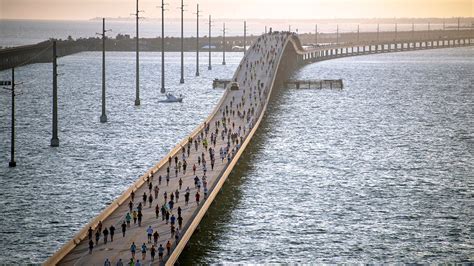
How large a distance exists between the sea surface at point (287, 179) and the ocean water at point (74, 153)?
127mm

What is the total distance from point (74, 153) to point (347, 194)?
26801 millimetres

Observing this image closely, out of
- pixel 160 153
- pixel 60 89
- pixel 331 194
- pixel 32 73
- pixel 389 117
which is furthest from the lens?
pixel 32 73

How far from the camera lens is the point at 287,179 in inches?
2943

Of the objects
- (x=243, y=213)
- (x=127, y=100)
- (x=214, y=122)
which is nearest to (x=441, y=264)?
(x=243, y=213)

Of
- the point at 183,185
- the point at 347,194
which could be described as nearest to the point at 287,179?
the point at 347,194

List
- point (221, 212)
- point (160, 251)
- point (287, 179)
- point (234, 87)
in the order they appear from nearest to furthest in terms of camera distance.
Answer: point (160, 251), point (221, 212), point (287, 179), point (234, 87)

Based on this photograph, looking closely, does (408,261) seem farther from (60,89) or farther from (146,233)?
(60,89)

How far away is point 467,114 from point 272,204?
63.6 m

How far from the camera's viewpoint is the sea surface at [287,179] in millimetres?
55594

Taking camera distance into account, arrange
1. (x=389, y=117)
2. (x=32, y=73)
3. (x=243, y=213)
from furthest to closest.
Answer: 1. (x=32, y=73)
2. (x=389, y=117)
3. (x=243, y=213)

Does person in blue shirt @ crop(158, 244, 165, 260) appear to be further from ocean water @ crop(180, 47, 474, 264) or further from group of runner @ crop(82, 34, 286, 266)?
ocean water @ crop(180, 47, 474, 264)

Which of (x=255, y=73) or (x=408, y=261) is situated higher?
(x=255, y=73)

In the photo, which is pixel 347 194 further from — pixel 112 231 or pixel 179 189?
pixel 112 231

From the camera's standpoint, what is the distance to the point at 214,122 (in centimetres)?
9712
